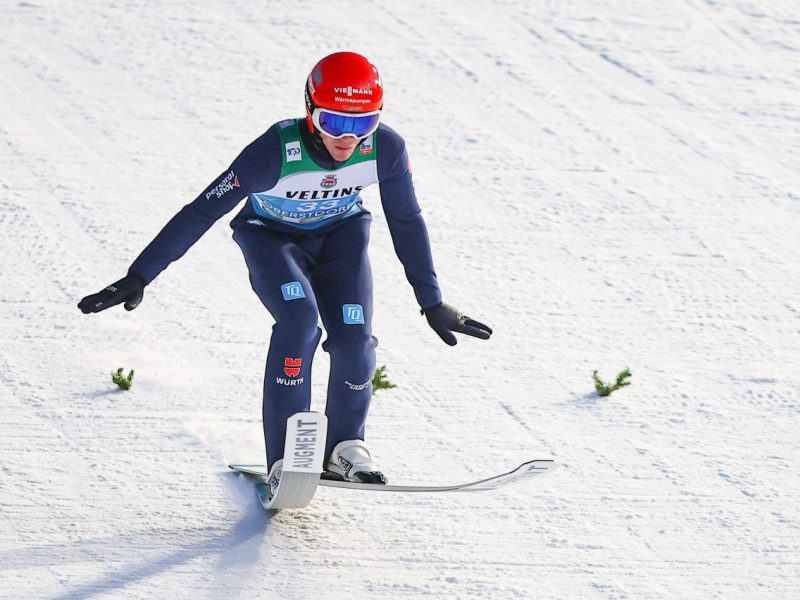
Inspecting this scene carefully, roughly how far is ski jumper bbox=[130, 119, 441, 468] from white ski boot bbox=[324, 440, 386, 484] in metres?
0.05

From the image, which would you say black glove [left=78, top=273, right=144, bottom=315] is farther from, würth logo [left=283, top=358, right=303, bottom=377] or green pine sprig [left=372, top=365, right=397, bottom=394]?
green pine sprig [left=372, top=365, right=397, bottom=394]

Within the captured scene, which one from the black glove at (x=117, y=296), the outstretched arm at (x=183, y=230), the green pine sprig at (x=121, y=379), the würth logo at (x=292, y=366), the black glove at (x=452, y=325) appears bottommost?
the green pine sprig at (x=121, y=379)

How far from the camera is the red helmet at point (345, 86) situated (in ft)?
15.0

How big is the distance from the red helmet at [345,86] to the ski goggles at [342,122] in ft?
0.06

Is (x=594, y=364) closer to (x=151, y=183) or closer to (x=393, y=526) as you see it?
(x=393, y=526)

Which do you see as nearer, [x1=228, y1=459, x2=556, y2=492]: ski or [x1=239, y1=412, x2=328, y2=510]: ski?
[x1=239, y1=412, x2=328, y2=510]: ski

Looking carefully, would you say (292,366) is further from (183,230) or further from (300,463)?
(183,230)

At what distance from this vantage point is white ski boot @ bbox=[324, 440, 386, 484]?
4922mm

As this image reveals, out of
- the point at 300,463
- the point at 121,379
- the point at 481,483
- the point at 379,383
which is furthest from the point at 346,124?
the point at 121,379

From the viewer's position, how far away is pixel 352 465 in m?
4.96

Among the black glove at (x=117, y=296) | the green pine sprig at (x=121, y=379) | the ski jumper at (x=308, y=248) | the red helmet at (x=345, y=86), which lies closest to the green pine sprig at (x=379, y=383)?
the ski jumper at (x=308, y=248)

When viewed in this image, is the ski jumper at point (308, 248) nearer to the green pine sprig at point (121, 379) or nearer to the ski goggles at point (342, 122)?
the ski goggles at point (342, 122)

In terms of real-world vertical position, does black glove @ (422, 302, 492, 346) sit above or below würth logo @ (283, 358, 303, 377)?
above

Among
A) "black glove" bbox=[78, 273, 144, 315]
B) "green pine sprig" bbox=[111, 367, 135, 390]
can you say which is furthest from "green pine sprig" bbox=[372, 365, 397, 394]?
"black glove" bbox=[78, 273, 144, 315]
